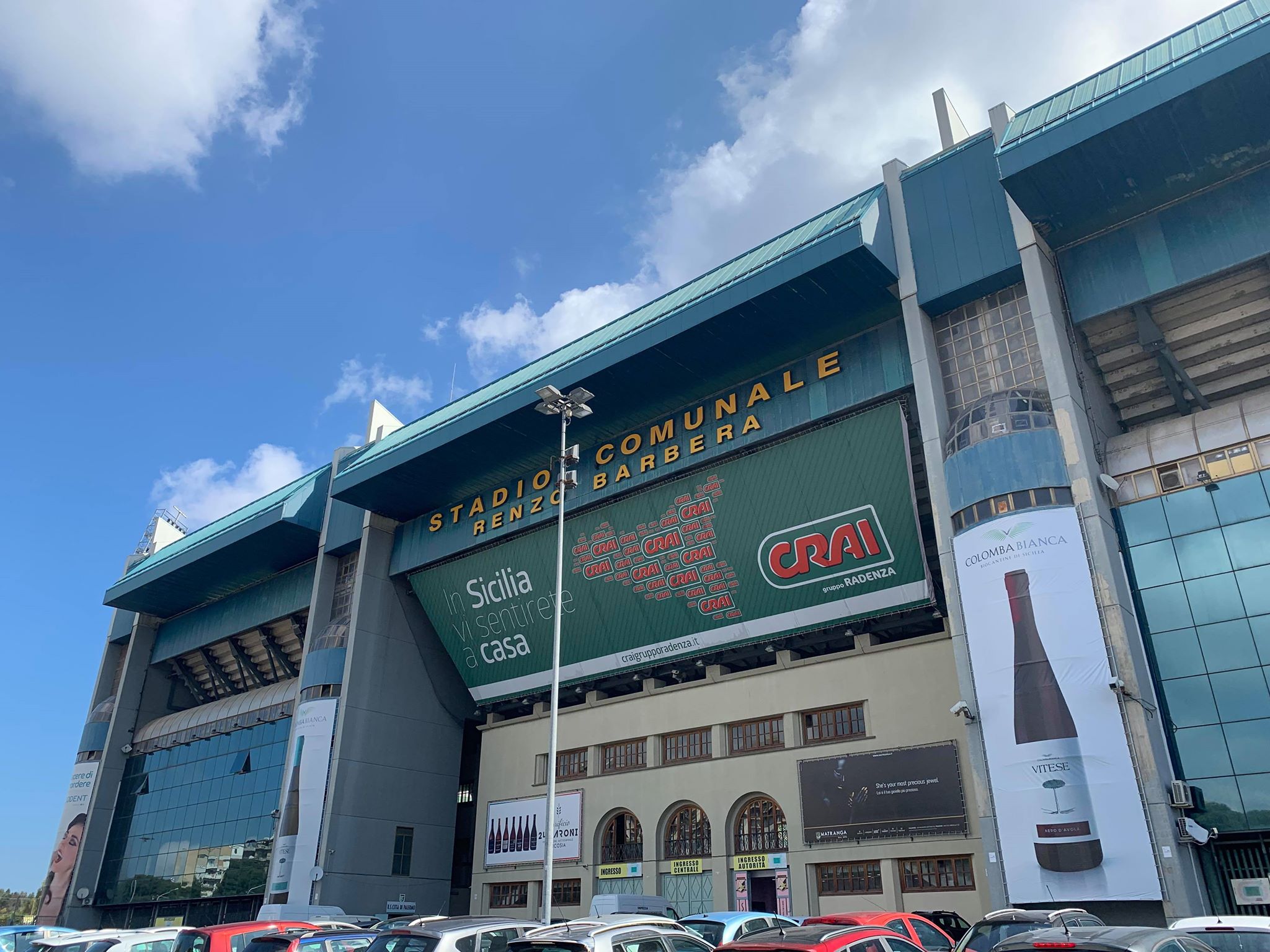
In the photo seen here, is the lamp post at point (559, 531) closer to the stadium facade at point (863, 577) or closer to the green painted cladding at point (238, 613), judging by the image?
the stadium facade at point (863, 577)

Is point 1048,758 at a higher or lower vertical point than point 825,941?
higher

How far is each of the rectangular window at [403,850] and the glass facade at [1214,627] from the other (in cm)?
3315

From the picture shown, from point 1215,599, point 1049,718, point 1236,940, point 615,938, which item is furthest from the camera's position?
point 1215,599

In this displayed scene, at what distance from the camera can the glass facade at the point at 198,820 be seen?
1925 inches

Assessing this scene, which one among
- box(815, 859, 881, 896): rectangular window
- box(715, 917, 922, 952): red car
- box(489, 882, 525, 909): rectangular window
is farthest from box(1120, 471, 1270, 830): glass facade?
box(489, 882, 525, 909): rectangular window

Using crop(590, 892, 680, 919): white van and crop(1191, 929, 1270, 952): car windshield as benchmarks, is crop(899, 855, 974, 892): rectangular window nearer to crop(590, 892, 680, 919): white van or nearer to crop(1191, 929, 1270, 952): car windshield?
crop(590, 892, 680, 919): white van

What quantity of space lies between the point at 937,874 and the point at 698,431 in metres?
17.0

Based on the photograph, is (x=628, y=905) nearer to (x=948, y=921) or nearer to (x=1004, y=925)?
(x=948, y=921)

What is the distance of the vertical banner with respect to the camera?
55906mm

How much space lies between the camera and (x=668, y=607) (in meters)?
36.8

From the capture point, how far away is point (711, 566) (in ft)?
116

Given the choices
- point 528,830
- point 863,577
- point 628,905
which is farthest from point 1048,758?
point 528,830

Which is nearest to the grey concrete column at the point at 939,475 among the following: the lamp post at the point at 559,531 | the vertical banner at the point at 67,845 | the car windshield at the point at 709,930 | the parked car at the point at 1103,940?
the car windshield at the point at 709,930

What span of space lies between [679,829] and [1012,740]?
634 inches
